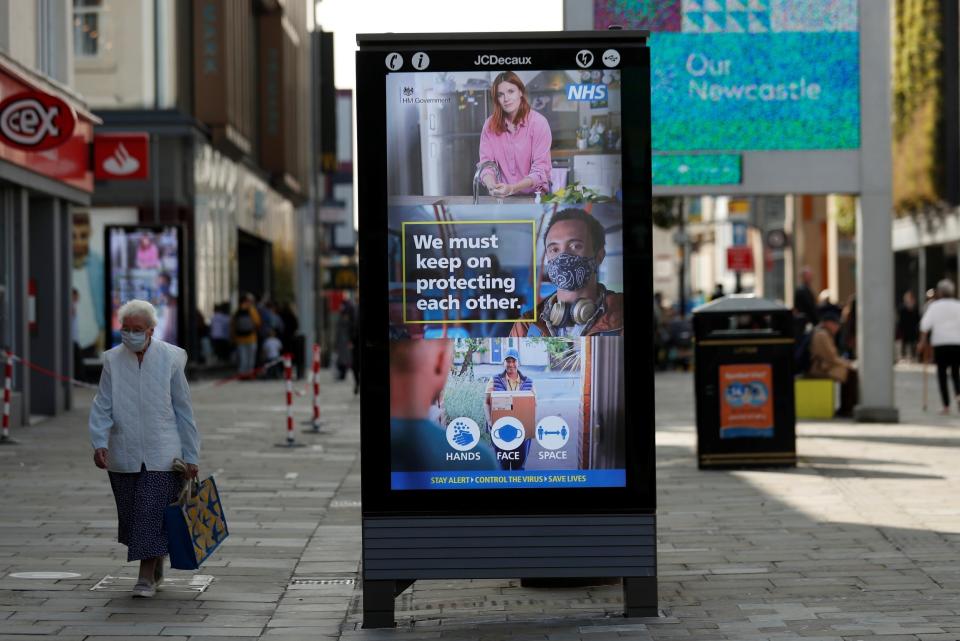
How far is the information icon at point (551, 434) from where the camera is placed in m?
7.74

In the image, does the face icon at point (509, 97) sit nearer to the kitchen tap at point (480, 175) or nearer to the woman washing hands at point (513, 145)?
the woman washing hands at point (513, 145)

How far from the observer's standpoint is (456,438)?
7742mm

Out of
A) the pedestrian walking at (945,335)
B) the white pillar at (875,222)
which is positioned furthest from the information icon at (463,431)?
the pedestrian walking at (945,335)

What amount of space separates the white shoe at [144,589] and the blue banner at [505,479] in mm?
1630

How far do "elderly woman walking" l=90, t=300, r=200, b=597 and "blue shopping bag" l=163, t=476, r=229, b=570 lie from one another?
8 cm

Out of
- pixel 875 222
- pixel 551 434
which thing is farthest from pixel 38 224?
pixel 551 434

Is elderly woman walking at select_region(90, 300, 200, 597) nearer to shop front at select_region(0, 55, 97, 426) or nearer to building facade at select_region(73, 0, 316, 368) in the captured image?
shop front at select_region(0, 55, 97, 426)

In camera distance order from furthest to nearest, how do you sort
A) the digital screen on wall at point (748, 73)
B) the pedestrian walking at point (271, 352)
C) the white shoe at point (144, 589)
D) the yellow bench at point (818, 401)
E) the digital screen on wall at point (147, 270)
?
the pedestrian walking at point (271, 352) → the digital screen on wall at point (147, 270) → the yellow bench at point (818, 401) → the digital screen on wall at point (748, 73) → the white shoe at point (144, 589)

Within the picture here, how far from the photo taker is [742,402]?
14.4 m

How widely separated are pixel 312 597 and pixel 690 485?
17.1 feet

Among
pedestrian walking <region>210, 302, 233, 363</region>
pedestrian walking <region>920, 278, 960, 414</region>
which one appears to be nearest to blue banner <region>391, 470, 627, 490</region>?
pedestrian walking <region>920, 278, 960, 414</region>

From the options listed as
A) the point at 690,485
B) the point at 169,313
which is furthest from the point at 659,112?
the point at 169,313

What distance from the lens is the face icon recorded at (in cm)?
766

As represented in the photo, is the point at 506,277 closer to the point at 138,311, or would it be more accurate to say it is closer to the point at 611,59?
the point at 611,59
